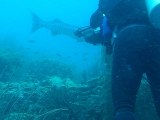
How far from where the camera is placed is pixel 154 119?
4762 millimetres

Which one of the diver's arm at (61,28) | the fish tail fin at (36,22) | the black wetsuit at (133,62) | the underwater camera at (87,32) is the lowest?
the black wetsuit at (133,62)

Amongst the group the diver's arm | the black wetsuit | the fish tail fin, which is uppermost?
the fish tail fin

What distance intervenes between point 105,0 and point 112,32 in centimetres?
42

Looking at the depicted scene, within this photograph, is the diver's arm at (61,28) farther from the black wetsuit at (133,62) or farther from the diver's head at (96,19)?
the black wetsuit at (133,62)

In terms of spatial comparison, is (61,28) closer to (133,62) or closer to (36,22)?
(36,22)

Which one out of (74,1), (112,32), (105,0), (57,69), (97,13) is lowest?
(112,32)

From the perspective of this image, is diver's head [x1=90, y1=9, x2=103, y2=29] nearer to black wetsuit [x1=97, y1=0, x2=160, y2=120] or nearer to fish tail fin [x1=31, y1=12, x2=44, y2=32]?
black wetsuit [x1=97, y1=0, x2=160, y2=120]

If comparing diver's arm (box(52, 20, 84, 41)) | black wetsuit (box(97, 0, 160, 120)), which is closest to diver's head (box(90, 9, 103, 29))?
black wetsuit (box(97, 0, 160, 120))

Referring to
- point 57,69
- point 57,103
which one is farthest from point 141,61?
point 57,69

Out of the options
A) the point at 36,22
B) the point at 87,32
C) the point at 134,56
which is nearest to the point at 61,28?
the point at 36,22

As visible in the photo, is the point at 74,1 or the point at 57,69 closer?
the point at 57,69

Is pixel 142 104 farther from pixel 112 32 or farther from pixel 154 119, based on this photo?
pixel 112 32

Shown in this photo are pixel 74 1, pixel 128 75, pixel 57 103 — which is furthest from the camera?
pixel 74 1

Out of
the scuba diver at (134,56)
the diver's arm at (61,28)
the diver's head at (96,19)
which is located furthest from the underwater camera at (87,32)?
the diver's arm at (61,28)
